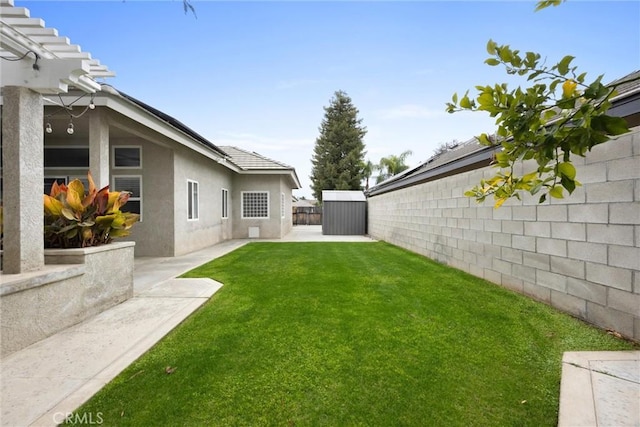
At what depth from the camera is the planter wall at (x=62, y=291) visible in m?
2.81

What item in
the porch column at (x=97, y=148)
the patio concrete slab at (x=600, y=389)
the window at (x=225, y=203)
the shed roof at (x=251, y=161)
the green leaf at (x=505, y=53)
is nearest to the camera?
the green leaf at (x=505, y=53)

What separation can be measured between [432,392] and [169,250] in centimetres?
818

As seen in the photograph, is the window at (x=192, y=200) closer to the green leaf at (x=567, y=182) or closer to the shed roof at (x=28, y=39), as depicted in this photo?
the shed roof at (x=28, y=39)

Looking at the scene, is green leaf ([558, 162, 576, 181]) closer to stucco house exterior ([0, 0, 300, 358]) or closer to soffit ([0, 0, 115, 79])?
stucco house exterior ([0, 0, 300, 358])

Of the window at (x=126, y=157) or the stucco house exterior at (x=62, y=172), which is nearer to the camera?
the stucco house exterior at (x=62, y=172)

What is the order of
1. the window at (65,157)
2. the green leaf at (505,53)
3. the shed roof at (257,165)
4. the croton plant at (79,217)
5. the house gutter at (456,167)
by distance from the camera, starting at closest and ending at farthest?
the green leaf at (505,53), the croton plant at (79,217), the house gutter at (456,167), the window at (65,157), the shed roof at (257,165)

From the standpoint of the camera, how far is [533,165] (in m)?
4.34

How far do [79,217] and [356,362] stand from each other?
3.91m

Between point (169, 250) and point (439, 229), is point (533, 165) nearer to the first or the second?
point (439, 229)

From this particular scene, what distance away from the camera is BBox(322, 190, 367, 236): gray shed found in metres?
17.3

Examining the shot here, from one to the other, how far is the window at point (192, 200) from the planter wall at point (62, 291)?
17.5 ft

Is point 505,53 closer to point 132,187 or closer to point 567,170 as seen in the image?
point 567,170

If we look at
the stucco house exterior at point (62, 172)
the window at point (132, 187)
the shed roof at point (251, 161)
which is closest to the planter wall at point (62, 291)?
the stucco house exterior at point (62, 172)

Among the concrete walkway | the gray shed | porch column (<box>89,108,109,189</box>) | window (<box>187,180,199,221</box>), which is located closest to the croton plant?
the concrete walkway
